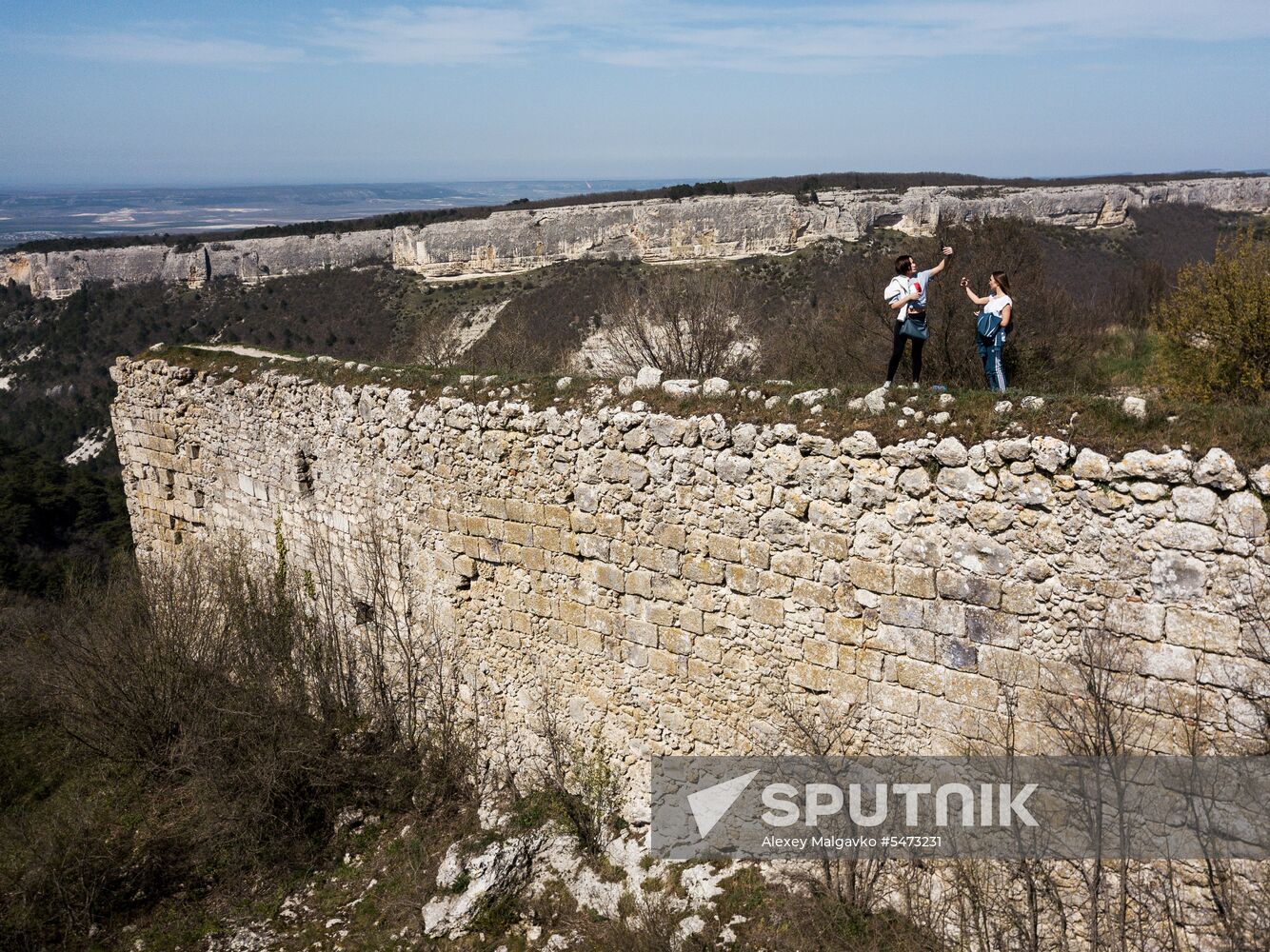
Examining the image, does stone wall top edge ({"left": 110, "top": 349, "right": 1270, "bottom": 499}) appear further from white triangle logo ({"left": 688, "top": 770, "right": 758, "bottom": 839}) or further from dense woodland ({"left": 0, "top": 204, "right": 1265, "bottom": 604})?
white triangle logo ({"left": 688, "top": 770, "right": 758, "bottom": 839})

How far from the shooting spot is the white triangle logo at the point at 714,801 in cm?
677

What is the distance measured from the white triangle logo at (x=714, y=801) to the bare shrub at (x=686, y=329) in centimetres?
708

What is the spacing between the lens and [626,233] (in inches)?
2023

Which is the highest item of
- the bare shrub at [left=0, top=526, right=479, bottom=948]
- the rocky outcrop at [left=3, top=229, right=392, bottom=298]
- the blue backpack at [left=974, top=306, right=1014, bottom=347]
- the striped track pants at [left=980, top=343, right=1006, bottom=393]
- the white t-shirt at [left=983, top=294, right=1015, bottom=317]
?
the rocky outcrop at [left=3, top=229, right=392, bottom=298]

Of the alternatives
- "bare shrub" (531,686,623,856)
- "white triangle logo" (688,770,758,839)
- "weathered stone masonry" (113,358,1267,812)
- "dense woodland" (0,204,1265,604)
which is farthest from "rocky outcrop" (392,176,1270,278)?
"white triangle logo" (688,770,758,839)

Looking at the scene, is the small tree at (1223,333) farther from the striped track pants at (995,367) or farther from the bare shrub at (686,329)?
the bare shrub at (686,329)

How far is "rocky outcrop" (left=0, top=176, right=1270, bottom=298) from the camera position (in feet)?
155

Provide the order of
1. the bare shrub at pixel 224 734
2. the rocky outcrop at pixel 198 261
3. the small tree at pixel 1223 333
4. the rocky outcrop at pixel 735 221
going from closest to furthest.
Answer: the bare shrub at pixel 224 734 < the small tree at pixel 1223 333 < the rocky outcrop at pixel 735 221 < the rocky outcrop at pixel 198 261

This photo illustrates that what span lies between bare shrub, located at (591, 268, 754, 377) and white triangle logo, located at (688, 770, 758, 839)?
708 centimetres

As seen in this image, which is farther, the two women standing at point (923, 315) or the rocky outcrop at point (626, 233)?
the rocky outcrop at point (626, 233)

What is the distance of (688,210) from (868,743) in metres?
47.9

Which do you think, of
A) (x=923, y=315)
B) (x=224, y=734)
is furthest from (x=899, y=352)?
(x=224, y=734)

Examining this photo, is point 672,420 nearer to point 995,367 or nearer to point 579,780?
point 995,367

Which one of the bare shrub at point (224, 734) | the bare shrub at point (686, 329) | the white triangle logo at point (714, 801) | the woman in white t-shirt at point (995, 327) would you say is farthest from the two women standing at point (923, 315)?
the bare shrub at point (224, 734)
